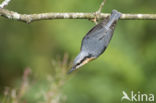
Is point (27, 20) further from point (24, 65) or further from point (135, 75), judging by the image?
point (24, 65)

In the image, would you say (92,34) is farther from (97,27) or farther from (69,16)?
(69,16)

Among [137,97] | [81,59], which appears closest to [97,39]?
[81,59]

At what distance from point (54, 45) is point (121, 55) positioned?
100 cm

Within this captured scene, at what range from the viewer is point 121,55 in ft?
16.5

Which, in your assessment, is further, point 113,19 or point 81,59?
point 113,19

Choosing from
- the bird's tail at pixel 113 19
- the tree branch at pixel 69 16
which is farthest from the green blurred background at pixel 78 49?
the bird's tail at pixel 113 19

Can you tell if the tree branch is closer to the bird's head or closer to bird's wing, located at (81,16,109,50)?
bird's wing, located at (81,16,109,50)

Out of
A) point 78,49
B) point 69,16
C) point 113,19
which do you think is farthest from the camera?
point 78,49

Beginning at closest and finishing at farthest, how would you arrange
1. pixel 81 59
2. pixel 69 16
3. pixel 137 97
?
pixel 81 59 → pixel 69 16 → pixel 137 97

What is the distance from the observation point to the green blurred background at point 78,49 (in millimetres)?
5012

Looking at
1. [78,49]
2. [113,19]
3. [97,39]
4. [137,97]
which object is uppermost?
[78,49]

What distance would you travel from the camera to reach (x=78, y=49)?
5.04 meters

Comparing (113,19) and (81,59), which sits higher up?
(113,19)

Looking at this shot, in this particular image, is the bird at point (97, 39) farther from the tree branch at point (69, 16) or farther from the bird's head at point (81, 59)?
the tree branch at point (69, 16)
